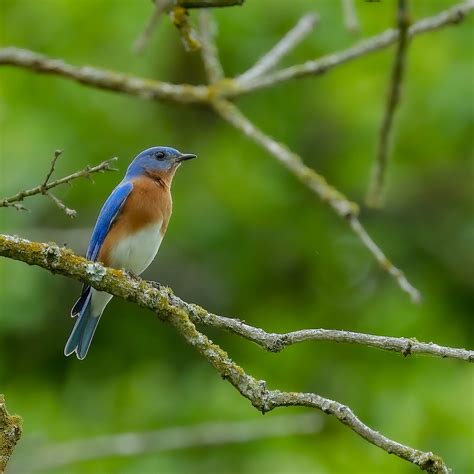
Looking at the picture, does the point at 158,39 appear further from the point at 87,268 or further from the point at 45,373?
the point at 87,268

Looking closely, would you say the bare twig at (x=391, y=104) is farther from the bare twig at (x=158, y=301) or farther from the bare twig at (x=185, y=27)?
the bare twig at (x=158, y=301)

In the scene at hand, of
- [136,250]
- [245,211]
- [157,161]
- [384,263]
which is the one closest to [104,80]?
[136,250]

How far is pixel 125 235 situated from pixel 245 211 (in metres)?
3.42

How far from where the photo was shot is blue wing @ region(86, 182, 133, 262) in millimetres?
5676

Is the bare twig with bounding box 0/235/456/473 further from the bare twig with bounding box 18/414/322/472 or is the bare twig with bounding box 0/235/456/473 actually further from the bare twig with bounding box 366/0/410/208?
the bare twig with bounding box 18/414/322/472

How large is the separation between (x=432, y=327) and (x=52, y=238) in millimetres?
3074

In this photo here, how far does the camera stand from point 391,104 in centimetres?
442

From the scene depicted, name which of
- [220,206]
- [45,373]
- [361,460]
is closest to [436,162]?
[220,206]

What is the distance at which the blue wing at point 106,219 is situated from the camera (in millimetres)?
5676

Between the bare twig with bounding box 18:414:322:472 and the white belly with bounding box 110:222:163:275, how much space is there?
1.39 metres

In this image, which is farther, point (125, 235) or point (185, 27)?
point (125, 235)

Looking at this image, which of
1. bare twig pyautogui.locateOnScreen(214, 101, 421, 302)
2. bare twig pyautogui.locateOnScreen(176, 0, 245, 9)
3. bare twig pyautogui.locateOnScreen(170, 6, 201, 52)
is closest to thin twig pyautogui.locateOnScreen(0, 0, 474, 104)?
bare twig pyautogui.locateOnScreen(214, 101, 421, 302)

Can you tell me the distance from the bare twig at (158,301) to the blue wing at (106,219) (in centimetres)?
213

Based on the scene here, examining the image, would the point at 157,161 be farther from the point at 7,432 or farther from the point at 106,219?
the point at 7,432
